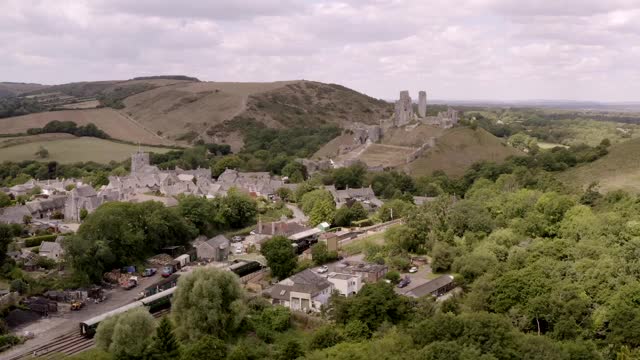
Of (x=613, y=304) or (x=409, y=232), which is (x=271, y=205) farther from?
(x=613, y=304)

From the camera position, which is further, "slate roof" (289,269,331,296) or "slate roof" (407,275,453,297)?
"slate roof" (407,275,453,297)

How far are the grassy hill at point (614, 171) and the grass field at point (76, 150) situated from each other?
64066 mm

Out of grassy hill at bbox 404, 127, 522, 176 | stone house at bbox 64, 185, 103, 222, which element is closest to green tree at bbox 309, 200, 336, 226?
stone house at bbox 64, 185, 103, 222

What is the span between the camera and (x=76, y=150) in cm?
9662

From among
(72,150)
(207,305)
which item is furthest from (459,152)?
(207,305)

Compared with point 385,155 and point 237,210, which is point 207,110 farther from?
point 237,210

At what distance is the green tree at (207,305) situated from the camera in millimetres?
29438

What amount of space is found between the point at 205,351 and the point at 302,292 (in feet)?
29.8

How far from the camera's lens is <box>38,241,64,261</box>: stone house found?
4128cm

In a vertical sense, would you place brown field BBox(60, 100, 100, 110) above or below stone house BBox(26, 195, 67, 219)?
above

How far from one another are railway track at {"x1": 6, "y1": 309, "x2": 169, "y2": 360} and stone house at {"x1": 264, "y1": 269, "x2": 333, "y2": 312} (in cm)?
1016

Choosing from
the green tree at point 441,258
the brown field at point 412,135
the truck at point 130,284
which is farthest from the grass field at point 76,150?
the green tree at point 441,258

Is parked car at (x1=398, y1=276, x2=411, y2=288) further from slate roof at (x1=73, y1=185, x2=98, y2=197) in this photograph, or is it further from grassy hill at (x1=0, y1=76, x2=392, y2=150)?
Result: grassy hill at (x1=0, y1=76, x2=392, y2=150)

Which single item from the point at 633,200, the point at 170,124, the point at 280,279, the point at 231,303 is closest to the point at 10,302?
the point at 231,303
